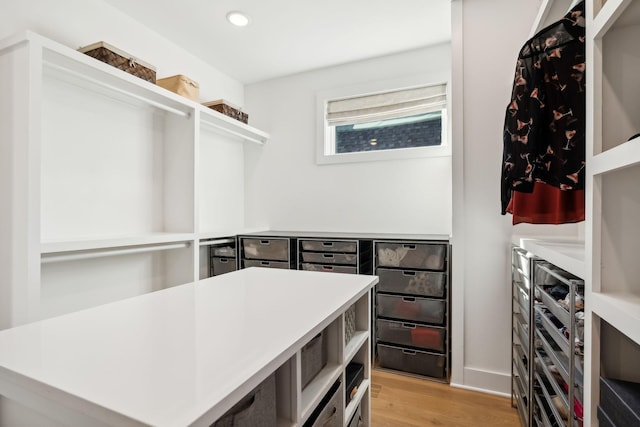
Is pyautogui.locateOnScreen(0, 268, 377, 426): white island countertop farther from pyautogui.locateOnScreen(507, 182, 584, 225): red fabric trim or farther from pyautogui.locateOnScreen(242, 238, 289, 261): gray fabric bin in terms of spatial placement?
pyautogui.locateOnScreen(242, 238, 289, 261): gray fabric bin

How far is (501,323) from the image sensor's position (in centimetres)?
209

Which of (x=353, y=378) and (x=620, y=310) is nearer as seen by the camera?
(x=620, y=310)

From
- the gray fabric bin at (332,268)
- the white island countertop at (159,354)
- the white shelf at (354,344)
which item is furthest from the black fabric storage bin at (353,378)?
the gray fabric bin at (332,268)

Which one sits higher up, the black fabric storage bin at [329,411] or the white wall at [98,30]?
the white wall at [98,30]

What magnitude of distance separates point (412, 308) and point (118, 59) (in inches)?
96.7

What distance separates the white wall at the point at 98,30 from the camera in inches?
68.5

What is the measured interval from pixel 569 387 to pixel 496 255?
1.18m

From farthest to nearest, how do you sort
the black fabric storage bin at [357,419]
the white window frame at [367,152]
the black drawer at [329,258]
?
the white window frame at [367,152] → the black drawer at [329,258] → the black fabric storage bin at [357,419]

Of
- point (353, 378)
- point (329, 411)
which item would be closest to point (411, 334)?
point (353, 378)

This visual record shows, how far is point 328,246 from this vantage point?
2529 millimetres

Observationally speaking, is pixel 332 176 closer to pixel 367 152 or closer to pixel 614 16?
pixel 367 152

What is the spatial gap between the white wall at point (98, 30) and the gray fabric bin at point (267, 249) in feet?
4.72

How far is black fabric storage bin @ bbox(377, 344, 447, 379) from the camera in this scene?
222 centimetres

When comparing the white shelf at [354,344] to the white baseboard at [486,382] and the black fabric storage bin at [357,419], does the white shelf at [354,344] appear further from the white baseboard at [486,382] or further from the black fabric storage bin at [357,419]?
the white baseboard at [486,382]
